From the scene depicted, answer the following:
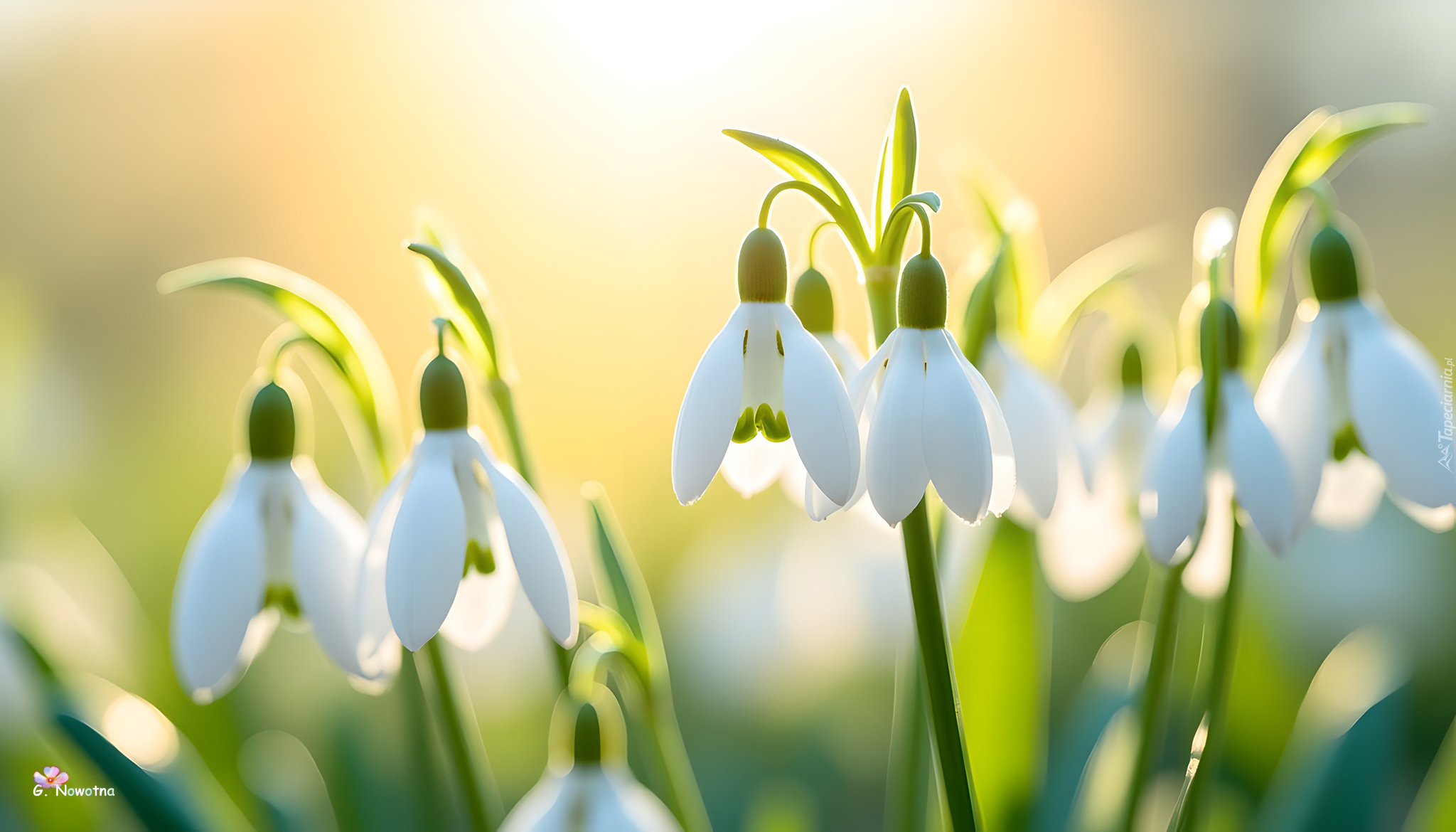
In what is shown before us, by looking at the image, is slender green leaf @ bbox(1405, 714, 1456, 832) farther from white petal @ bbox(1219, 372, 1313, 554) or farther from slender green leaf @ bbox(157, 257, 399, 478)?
slender green leaf @ bbox(157, 257, 399, 478)

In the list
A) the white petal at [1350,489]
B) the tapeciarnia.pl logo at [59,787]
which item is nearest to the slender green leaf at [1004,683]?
the white petal at [1350,489]

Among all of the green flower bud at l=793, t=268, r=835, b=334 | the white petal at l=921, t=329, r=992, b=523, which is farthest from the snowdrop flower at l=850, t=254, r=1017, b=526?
the green flower bud at l=793, t=268, r=835, b=334

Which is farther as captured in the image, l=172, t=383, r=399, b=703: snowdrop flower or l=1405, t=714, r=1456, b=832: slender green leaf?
l=1405, t=714, r=1456, b=832: slender green leaf

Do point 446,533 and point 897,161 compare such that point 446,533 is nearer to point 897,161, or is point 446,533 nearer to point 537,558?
point 537,558

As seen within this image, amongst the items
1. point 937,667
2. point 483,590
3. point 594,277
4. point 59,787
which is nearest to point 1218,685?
point 937,667

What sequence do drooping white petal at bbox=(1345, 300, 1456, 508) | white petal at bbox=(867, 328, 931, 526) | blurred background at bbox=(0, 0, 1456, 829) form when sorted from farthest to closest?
1. blurred background at bbox=(0, 0, 1456, 829)
2. drooping white petal at bbox=(1345, 300, 1456, 508)
3. white petal at bbox=(867, 328, 931, 526)

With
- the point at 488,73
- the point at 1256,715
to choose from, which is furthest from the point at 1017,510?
the point at 488,73
